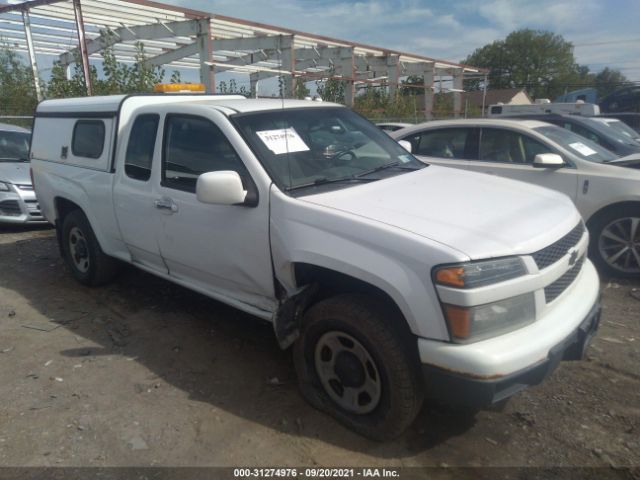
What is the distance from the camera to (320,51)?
18.1 meters

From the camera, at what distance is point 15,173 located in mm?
7812

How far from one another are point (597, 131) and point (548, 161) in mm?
2149

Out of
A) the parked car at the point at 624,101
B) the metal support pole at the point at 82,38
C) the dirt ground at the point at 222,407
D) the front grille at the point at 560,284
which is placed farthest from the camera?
the parked car at the point at 624,101

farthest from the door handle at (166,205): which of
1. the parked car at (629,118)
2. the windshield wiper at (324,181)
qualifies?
the parked car at (629,118)

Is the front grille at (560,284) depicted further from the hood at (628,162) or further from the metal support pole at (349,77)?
the metal support pole at (349,77)

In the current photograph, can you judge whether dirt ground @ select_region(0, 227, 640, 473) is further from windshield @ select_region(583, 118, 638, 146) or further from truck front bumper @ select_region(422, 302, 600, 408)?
windshield @ select_region(583, 118, 638, 146)

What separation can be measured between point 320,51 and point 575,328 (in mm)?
17051

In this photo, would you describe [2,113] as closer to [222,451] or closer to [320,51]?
[320,51]

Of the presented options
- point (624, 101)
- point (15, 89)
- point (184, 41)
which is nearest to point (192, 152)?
point (15, 89)

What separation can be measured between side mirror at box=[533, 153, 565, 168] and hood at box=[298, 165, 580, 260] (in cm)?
216

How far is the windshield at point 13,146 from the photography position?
334 inches

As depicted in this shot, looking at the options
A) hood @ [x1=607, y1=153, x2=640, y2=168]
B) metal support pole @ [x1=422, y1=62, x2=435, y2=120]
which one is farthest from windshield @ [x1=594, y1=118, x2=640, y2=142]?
metal support pole @ [x1=422, y1=62, x2=435, y2=120]

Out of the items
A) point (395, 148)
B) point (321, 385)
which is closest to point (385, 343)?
point (321, 385)

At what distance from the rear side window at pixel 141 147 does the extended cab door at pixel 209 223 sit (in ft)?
0.63
